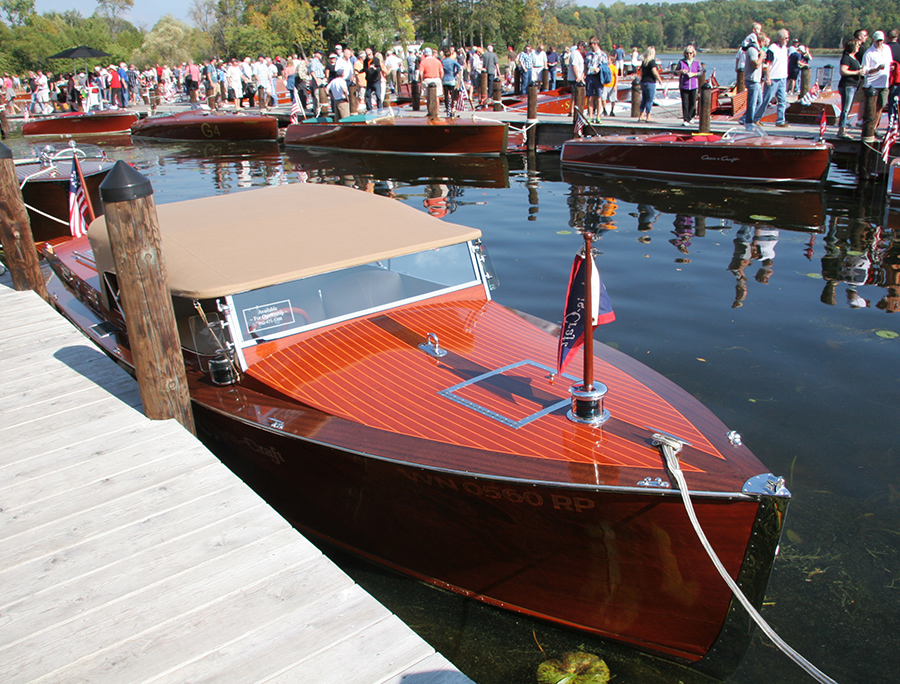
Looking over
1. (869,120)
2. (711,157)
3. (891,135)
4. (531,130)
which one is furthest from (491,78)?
(891,135)

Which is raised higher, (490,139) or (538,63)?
(538,63)

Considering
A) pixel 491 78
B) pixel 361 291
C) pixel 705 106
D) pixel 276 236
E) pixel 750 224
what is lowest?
pixel 750 224

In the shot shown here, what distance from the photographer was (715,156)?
14203 mm

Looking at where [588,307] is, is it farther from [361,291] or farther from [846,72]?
[846,72]

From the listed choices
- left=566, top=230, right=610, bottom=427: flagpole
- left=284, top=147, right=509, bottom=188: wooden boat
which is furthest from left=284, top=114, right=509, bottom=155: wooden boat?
left=566, top=230, right=610, bottom=427: flagpole

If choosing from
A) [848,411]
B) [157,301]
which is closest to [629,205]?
[848,411]

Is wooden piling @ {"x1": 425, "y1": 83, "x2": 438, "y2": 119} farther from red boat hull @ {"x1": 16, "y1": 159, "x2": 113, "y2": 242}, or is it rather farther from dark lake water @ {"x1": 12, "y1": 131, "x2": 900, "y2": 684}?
red boat hull @ {"x1": 16, "y1": 159, "x2": 113, "y2": 242}

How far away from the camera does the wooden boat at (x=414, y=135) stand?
18.2 meters

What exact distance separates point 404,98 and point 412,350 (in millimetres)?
25155

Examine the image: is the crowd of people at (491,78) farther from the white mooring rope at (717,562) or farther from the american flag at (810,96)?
the white mooring rope at (717,562)

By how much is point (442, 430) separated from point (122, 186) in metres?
2.31

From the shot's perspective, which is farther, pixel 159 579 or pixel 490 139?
pixel 490 139

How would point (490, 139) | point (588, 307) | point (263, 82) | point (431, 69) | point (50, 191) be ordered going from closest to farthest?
point (588, 307) < point (50, 191) < point (490, 139) < point (431, 69) < point (263, 82)

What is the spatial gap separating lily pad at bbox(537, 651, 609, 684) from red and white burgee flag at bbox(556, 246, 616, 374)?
159 cm
